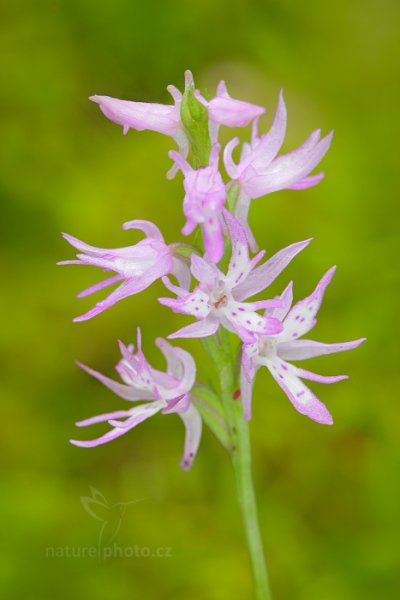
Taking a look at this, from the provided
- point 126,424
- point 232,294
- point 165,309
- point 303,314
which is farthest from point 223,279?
point 165,309

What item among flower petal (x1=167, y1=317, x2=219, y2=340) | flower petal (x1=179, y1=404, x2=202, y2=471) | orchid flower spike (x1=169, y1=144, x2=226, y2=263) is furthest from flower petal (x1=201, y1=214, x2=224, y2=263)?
flower petal (x1=179, y1=404, x2=202, y2=471)

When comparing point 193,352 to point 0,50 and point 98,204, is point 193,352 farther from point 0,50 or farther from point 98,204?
point 0,50

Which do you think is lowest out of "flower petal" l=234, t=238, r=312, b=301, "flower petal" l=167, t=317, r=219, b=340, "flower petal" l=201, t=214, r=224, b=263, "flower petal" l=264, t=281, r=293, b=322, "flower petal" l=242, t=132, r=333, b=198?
"flower petal" l=167, t=317, r=219, b=340

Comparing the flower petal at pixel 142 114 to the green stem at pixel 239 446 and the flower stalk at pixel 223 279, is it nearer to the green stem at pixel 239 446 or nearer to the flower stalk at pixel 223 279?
the flower stalk at pixel 223 279

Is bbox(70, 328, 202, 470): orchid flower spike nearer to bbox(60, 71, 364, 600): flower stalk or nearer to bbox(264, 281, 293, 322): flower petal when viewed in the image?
bbox(60, 71, 364, 600): flower stalk

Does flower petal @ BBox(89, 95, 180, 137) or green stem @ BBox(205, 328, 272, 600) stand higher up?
flower petal @ BBox(89, 95, 180, 137)

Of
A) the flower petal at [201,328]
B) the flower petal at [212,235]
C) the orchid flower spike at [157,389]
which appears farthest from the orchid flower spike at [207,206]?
the orchid flower spike at [157,389]
